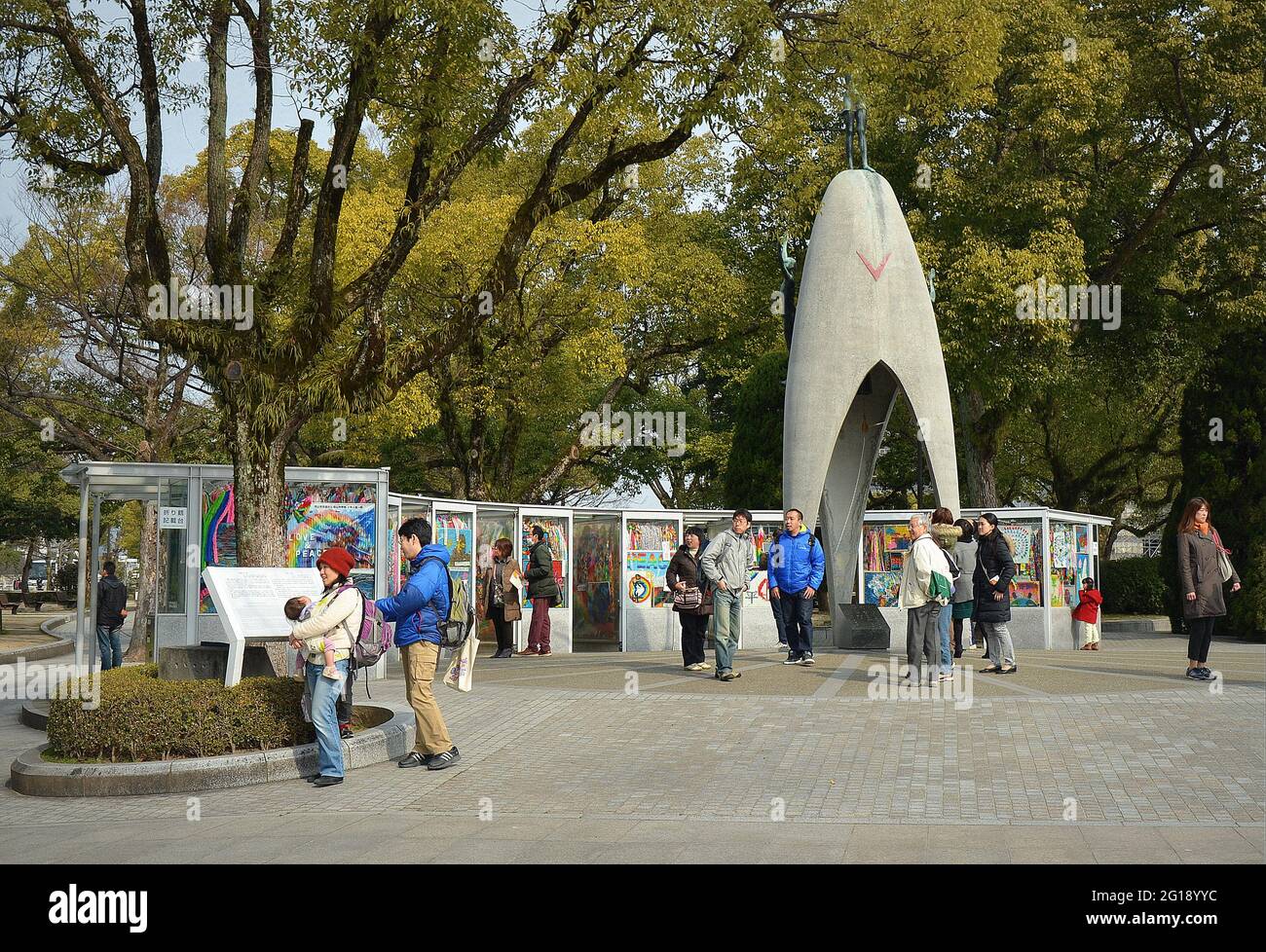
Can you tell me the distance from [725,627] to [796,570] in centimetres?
129

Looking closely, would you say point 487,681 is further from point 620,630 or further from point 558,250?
point 558,250

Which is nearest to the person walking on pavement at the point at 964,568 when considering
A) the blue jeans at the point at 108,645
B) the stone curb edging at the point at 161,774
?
the stone curb edging at the point at 161,774

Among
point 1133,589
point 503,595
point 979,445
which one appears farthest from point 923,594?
point 1133,589

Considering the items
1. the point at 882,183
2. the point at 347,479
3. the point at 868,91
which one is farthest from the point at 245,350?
the point at 868,91

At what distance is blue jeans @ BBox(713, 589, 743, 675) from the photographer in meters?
13.9

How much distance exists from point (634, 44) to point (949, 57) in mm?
3994

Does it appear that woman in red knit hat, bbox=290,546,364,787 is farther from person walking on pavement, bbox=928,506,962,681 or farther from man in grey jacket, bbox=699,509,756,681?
person walking on pavement, bbox=928,506,962,681

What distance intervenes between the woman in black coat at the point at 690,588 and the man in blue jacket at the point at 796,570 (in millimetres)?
859

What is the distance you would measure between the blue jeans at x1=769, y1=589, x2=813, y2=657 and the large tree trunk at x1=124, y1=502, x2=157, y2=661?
459 inches

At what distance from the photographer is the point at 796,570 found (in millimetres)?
14703

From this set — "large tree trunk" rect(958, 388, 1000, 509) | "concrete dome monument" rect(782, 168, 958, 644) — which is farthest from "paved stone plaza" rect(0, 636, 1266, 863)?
"large tree trunk" rect(958, 388, 1000, 509)

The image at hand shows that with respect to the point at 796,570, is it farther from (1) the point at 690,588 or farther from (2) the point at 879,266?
(2) the point at 879,266

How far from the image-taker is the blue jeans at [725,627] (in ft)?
45.5

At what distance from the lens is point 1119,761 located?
9188mm
